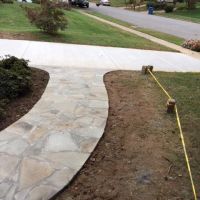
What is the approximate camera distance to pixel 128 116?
252 inches

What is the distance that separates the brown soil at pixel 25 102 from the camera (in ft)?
19.1

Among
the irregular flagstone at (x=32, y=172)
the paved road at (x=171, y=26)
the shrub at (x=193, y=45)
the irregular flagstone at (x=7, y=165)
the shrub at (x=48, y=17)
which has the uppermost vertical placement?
the shrub at (x=48, y=17)

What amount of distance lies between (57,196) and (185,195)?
137 centimetres

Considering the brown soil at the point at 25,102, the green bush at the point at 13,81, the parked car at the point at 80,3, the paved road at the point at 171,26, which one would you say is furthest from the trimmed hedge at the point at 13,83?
the parked car at the point at 80,3

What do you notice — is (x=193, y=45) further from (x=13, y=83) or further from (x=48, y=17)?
(x=13, y=83)

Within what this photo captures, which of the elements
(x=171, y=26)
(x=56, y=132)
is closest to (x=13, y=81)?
(x=56, y=132)

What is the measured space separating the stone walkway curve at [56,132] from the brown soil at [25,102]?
13 centimetres

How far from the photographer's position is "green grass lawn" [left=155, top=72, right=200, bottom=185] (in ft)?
17.2

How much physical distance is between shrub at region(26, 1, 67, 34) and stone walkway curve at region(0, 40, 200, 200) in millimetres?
4491

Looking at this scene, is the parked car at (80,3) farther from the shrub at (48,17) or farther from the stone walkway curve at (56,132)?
the stone walkway curve at (56,132)

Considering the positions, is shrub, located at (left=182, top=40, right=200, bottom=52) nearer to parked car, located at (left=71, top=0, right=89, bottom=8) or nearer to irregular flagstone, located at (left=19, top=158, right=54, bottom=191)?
irregular flagstone, located at (left=19, top=158, right=54, bottom=191)

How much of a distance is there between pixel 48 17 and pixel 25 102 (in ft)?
30.4

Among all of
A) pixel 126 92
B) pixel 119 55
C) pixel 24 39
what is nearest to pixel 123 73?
pixel 126 92

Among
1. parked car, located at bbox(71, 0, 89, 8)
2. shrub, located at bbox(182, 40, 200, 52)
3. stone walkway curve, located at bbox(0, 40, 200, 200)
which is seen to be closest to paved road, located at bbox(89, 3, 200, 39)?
shrub, located at bbox(182, 40, 200, 52)
